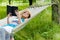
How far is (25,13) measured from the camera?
1828 millimetres

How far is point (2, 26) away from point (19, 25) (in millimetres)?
178

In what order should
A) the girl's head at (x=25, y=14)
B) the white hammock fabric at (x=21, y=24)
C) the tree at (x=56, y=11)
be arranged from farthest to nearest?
the tree at (x=56, y=11) → the girl's head at (x=25, y=14) → the white hammock fabric at (x=21, y=24)

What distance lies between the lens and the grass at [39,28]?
1.83 metres

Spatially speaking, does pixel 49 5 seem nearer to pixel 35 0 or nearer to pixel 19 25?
pixel 35 0

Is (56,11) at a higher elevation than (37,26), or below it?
higher

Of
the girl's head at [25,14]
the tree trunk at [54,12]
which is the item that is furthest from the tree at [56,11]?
the girl's head at [25,14]

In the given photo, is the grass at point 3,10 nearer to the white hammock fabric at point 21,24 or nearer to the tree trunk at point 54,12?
the white hammock fabric at point 21,24

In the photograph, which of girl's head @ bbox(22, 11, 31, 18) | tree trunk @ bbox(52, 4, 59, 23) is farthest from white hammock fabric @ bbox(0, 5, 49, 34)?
tree trunk @ bbox(52, 4, 59, 23)

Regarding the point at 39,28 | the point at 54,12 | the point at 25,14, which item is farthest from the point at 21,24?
the point at 54,12

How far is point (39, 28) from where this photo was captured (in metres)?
1.89

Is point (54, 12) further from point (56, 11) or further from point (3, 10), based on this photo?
point (3, 10)

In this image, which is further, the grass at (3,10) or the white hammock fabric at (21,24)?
the grass at (3,10)

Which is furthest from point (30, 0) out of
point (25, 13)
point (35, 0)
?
point (25, 13)

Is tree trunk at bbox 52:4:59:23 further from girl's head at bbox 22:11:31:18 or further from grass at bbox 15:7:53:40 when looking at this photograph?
girl's head at bbox 22:11:31:18
